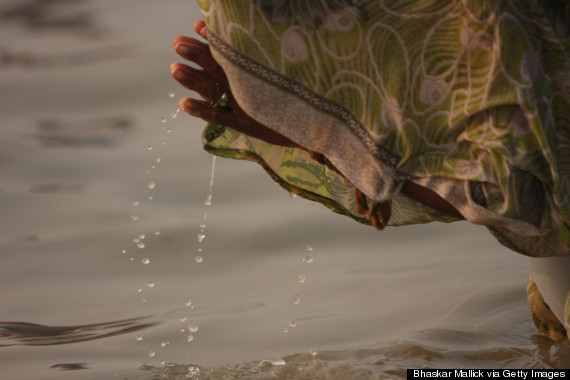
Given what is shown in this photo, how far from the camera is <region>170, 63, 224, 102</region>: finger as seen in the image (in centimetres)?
123

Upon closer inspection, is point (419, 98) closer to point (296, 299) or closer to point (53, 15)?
point (296, 299)

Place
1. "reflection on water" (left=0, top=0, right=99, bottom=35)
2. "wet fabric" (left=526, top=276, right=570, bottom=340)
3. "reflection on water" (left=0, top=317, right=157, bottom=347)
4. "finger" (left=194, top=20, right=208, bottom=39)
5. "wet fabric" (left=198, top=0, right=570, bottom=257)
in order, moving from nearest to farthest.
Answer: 1. "wet fabric" (left=198, top=0, right=570, bottom=257)
2. "finger" (left=194, top=20, right=208, bottom=39)
3. "wet fabric" (left=526, top=276, right=570, bottom=340)
4. "reflection on water" (left=0, top=317, right=157, bottom=347)
5. "reflection on water" (left=0, top=0, right=99, bottom=35)

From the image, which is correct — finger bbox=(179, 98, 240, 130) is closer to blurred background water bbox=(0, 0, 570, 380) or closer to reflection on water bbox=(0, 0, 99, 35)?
blurred background water bbox=(0, 0, 570, 380)

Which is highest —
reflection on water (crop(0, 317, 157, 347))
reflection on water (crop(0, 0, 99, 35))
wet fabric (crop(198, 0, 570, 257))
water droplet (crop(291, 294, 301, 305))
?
reflection on water (crop(0, 0, 99, 35))

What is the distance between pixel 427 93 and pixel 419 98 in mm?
14

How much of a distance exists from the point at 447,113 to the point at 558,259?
19.4 inches

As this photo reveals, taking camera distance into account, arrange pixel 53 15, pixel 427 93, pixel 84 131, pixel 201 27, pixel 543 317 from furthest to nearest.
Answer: pixel 53 15 → pixel 84 131 → pixel 543 317 → pixel 201 27 → pixel 427 93

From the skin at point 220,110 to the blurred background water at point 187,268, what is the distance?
13.5 inches

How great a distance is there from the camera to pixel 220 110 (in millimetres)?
1296

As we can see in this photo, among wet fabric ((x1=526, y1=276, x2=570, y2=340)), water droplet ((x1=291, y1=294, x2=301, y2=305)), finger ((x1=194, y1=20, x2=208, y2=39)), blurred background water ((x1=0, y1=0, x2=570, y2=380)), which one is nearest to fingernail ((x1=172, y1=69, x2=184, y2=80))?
finger ((x1=194, y1=20, x2=208, y2=39))

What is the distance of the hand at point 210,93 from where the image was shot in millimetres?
1260

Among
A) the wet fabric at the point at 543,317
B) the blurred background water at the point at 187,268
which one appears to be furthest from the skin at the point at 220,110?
the wet fabric at the point at 543,317

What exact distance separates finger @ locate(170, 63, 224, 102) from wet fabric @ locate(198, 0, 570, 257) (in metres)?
0.04

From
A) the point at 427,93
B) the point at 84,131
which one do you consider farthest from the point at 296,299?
the point at 84,131
